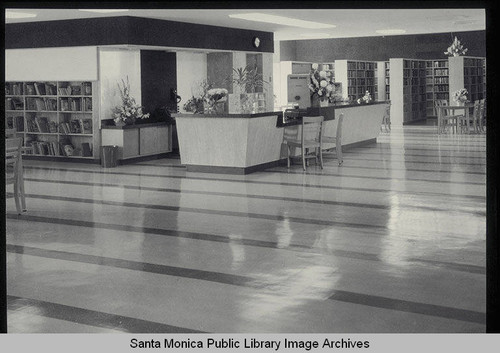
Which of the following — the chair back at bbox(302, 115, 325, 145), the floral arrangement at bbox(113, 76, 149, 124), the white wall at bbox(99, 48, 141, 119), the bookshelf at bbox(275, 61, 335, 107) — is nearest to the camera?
the chair back at bbox(302, 115, 325, 145)

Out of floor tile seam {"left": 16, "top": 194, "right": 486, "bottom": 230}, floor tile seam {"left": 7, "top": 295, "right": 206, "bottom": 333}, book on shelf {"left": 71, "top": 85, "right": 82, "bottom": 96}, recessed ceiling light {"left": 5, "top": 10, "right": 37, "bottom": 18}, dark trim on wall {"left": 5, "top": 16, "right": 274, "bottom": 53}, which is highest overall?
recessed ceiling light {"left": 5, "top": 10, "right": 37, "bottom": 18}

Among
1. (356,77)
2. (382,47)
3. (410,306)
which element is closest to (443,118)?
(356,77)

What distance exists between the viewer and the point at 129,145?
44.1 ft

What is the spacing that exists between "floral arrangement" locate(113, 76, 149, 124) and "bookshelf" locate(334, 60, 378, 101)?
33.1ft

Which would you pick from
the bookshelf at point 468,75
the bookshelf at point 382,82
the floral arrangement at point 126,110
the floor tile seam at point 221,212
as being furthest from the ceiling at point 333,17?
the bookshelf at point 382,82

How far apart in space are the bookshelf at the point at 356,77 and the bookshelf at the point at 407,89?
1221mm

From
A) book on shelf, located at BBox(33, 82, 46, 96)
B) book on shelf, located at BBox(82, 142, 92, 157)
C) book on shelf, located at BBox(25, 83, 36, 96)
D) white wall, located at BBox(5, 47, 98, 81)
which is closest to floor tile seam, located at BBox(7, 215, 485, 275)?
book on shelf, located at BBox(82, 142, 92, 157)

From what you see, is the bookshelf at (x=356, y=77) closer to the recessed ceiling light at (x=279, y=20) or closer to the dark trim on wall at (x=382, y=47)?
the dark trim on wall at (x=382, y=47)

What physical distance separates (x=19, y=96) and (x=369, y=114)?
7490 mm

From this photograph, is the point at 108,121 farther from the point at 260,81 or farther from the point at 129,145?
the point at 260,81

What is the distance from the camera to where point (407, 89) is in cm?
2338

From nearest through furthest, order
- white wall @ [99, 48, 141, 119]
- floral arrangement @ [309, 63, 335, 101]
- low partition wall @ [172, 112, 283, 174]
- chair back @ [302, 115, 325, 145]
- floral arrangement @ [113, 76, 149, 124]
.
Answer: low partition wall @ [172, 112, 283, 174] → chair back @ [302, 115, 325, 145] → floral arrangement @ [113, 76, 149, 124] → white wall @ [99, 48, 141, 119] → floral arrangement @ [309, 63, 335, 101]

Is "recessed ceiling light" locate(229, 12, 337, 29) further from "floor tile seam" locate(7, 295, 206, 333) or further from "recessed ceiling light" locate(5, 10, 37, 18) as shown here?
"floor tile seam" locate(7, 295, 206, 333)

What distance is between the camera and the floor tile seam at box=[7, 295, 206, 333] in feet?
13.7
